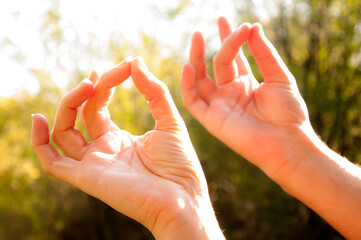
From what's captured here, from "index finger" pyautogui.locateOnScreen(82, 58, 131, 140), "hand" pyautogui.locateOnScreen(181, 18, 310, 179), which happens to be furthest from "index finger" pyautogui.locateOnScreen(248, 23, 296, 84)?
"index finger" pyautogui.locateOnScreen(82, 58, 131, 140)

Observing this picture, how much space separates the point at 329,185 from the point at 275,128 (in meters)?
0.39

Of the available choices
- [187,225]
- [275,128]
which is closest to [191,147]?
[187,225]

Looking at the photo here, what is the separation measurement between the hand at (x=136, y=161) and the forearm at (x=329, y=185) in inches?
22.8

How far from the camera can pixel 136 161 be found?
1461 mm

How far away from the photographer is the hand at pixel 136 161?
1325 millimetres

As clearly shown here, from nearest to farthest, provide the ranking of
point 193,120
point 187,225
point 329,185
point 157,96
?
point 187,225 → point 157,96 → point 329,185 → point 193,120

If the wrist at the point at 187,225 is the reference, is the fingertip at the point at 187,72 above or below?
above

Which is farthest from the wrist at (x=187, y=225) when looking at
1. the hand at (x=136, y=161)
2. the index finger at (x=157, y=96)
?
the index finger at (x=157, y=96)

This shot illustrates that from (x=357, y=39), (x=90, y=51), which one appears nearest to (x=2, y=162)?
(x=90, y=51)

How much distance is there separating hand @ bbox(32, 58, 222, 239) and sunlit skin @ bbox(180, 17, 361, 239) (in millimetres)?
458

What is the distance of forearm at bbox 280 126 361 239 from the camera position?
1608mm

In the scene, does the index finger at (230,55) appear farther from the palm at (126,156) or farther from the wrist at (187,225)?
the wrist at (187,225)

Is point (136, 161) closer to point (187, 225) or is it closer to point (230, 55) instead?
point (187, 225)

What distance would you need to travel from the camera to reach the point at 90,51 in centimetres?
633
